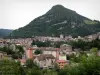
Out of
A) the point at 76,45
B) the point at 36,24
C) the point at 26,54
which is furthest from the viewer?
the point at 36,24

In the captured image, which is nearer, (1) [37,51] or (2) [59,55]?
(2) [59,55]

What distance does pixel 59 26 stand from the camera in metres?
160

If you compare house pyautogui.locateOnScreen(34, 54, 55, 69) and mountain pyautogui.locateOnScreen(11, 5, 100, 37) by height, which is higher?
mountain pyautogui.locateOnScreen(11, 5, 100, 37)

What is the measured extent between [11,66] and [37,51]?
3272 centimetres

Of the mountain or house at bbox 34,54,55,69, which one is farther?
the mountain

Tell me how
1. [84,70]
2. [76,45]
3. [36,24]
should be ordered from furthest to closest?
1. [36,24]
2. [76,45]
3. [84,70]

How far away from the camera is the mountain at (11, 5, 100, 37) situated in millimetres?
152875

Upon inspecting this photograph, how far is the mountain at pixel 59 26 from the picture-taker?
Result: 15288cm

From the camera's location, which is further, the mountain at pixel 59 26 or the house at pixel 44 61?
the mountain at pixel 59 26

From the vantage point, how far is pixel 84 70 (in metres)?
19.3

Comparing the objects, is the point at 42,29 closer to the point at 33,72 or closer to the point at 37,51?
the point at 37,51

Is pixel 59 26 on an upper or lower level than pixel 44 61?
upper

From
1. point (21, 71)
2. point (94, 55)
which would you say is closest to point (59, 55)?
point (21, 71)

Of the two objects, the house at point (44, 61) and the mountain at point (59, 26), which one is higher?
the mountain at point (59, 26)
